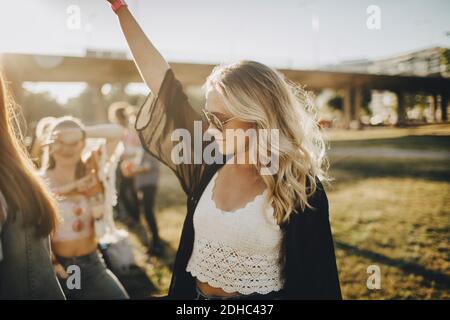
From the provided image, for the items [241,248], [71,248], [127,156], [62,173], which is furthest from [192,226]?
[127,156]

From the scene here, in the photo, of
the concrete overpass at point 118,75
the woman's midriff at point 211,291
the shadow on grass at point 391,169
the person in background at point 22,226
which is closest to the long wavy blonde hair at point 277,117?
the woman's midriff at point 211,291

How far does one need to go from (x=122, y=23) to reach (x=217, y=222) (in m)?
1.05

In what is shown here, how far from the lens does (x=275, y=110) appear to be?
1.60 metres

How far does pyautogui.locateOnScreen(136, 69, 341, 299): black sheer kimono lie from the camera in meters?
1.44

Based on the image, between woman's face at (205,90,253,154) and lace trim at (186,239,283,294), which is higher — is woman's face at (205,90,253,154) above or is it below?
above

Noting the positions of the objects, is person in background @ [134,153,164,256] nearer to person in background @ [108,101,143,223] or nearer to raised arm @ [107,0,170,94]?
person in background @ [108,101,143,223]

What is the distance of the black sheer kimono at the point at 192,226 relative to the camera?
144cm

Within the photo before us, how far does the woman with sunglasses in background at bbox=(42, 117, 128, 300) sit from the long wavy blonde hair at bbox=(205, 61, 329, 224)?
1.42 meters

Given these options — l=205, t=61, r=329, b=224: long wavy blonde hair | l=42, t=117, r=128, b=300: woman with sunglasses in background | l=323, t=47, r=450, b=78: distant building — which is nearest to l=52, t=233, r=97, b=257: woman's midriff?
l=42, t=117, r=128, b=300: woman with sunglasses in background

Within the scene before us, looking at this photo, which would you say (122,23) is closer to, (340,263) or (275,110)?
(275,110)

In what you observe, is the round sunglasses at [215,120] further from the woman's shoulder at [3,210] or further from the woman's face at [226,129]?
the woman's shoulder at [3,210]

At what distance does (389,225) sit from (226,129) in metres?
4.68

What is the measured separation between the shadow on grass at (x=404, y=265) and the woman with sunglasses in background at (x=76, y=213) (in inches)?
120

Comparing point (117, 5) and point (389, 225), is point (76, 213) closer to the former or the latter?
point (117, 5)
